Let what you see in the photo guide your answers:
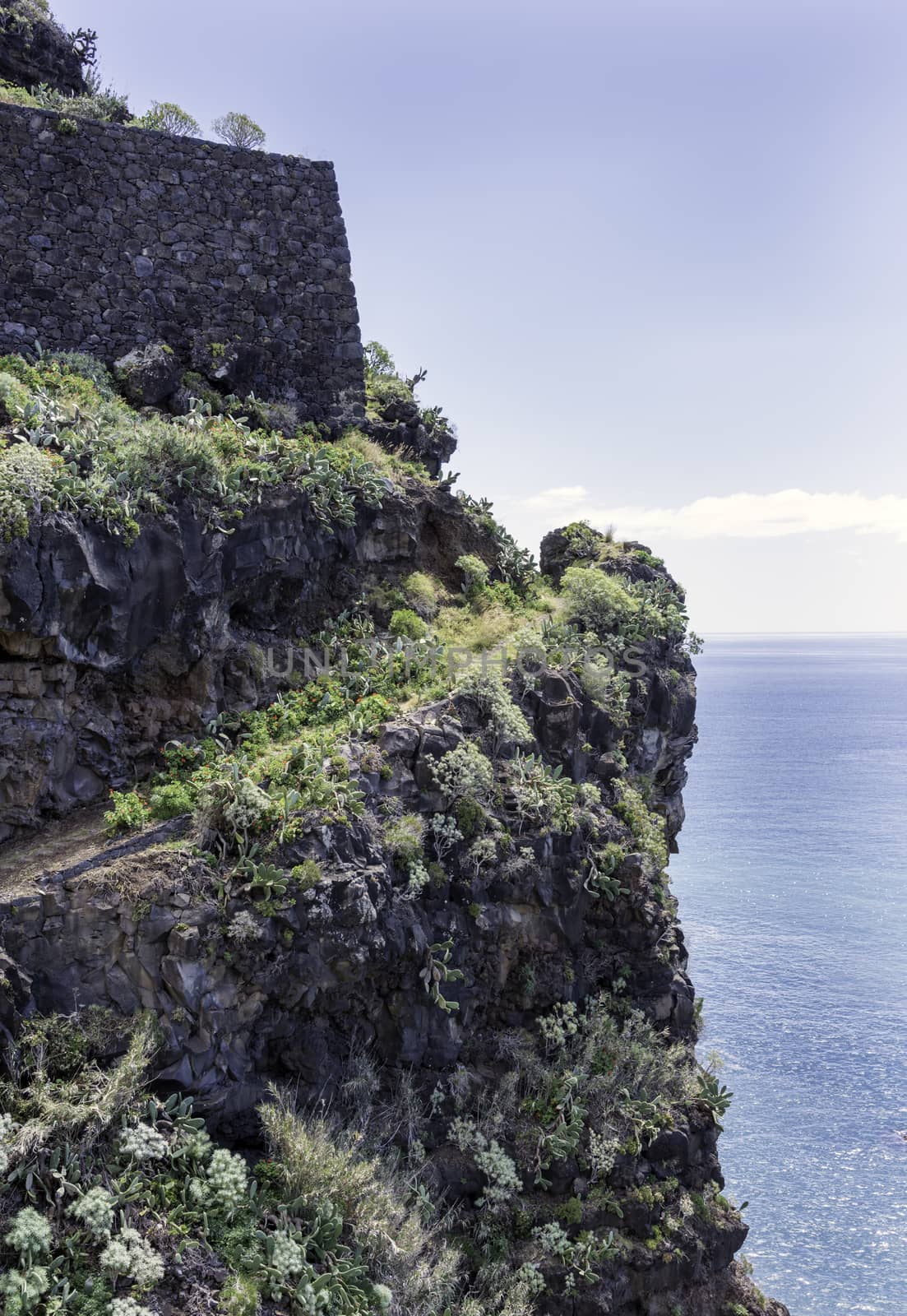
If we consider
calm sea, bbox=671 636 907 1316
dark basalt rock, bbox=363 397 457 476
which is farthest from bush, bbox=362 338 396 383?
calm sea, bbox=671 636 907 1316

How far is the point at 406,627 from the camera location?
67.3ft

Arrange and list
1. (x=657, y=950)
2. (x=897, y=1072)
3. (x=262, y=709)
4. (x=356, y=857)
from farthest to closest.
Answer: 1. (x=897, y=1072)
2. (x=657, y=950)
3. (x=262, y=709)
4. (x=356, y=857)

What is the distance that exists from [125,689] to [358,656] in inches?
199

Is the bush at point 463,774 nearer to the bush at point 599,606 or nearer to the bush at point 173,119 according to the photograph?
the bush at point 599,606

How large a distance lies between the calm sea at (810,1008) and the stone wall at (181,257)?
27.4 m

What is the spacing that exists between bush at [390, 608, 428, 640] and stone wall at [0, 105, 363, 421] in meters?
6.54

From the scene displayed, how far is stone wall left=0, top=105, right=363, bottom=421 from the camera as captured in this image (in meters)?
20.5

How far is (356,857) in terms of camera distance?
15.2m

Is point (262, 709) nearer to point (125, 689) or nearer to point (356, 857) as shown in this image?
point (125, 689)

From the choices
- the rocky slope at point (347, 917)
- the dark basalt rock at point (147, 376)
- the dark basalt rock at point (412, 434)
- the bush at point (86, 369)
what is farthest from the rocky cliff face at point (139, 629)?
the bush at point (86, 369)

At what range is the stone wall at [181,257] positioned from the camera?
67.2 ft

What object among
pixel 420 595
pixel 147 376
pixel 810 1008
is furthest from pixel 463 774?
pixel 810 1008

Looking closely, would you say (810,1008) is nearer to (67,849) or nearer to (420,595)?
(420,595)

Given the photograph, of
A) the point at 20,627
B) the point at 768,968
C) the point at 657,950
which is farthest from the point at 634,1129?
the point at 768,968
